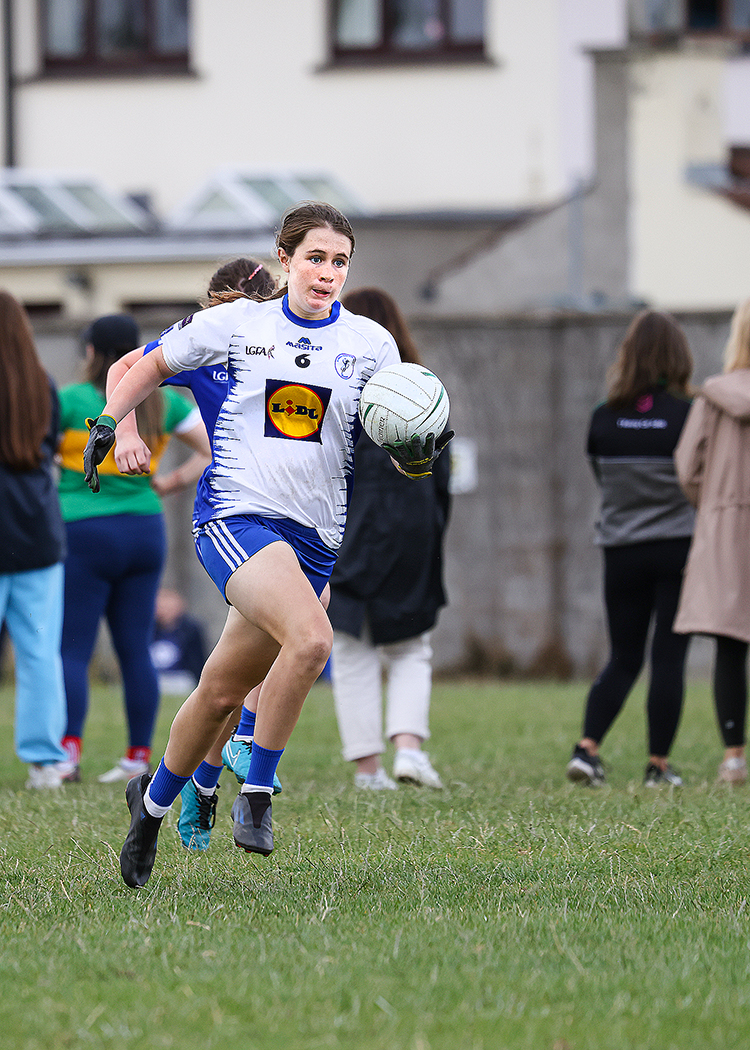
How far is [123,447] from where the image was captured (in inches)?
190

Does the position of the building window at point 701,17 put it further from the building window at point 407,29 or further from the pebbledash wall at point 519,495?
the pebbledash wall at point 519,495

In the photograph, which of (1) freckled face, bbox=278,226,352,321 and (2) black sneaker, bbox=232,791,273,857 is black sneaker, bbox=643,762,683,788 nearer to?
(2) black sneaker, bbox=232,791,273,857

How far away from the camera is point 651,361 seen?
753 centimetres

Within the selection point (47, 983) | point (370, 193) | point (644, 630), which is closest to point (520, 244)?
point (370, 193)

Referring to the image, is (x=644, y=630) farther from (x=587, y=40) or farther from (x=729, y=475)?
(x=587, y=40)

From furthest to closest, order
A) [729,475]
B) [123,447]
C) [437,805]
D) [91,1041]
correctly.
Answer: [729,475] → [437,805] → [123,447] → [91,1041]

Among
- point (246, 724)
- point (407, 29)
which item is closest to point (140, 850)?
point (246, 724)

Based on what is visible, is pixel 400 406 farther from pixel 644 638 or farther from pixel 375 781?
pixel 644 638

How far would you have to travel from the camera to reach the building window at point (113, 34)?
1945 centimetres

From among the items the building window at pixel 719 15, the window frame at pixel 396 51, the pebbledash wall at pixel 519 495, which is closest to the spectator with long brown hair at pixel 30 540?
the pebbledash wall at pixel 519 495

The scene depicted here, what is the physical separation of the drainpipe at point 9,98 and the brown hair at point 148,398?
1233 cm

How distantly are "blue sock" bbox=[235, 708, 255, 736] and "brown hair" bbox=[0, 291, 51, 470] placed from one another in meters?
2.27

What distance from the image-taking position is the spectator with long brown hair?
743cm

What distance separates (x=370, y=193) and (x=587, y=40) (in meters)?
3.09
